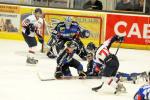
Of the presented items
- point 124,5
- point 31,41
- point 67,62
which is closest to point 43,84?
point 67,62

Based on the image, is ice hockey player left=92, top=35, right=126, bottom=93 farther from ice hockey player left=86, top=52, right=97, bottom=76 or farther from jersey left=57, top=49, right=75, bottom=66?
jersey left=57, top=49, right=75, bottom=66

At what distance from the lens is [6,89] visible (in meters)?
7.19

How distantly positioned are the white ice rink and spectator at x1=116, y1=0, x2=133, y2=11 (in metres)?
2.92

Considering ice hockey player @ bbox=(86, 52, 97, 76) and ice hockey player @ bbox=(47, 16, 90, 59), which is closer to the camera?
ice hockey player @ bbox=(86, 52, 97, 76)

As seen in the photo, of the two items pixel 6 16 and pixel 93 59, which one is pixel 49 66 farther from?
pixel 6 16

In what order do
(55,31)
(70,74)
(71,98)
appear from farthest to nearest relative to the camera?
(55,31)
(70,74)
(71,98)

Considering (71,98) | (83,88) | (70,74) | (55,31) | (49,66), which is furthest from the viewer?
(55,31)

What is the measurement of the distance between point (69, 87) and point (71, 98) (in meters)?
0.78

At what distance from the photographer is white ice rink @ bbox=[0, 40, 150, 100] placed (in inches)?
273

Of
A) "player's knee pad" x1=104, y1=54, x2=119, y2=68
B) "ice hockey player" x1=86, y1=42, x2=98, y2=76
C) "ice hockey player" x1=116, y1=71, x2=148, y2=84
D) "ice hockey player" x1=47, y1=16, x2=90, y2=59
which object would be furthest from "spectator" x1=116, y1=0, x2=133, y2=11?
"player's knee pad" x1=104, y1=54, x2=119, y2=68

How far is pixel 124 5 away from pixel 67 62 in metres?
5.78

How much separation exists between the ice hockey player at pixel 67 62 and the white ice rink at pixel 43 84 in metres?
0.16

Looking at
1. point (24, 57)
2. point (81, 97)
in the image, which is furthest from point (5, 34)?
point (81, 97)

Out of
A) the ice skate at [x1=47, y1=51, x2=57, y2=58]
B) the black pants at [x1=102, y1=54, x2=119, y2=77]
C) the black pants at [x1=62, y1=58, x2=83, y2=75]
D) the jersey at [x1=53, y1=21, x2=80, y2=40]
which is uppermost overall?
the jersey at [x1=53, y1=21, x2=80, y2=40]
